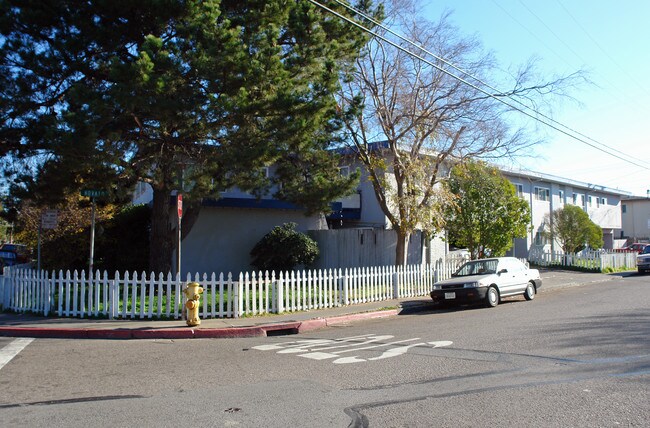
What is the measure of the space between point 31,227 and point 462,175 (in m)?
16.8

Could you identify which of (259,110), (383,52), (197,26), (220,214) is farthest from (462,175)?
(197,26)

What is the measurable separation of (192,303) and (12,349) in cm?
350

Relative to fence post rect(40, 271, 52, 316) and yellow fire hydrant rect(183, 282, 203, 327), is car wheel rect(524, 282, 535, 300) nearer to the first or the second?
yellow fire hydrant rect(183, 282, 203, 327)

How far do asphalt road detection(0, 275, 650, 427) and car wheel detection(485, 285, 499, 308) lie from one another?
11.7 feet

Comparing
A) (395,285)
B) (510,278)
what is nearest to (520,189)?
(510,278)

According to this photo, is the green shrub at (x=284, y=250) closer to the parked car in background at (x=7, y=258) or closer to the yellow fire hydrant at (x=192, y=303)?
the yellow fire hydrant at (x=192, y=303)

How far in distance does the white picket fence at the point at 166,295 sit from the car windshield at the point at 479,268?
8.19 feet

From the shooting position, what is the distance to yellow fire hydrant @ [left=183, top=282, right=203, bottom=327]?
38.8ft

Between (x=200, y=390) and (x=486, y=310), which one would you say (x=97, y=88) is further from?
(x=486, y=310)

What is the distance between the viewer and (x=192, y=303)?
1189 centimetres

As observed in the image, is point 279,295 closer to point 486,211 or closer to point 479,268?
point 479,268

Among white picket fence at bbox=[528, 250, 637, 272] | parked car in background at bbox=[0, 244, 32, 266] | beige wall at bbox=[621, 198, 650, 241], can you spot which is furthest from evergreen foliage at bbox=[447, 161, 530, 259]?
beige wall at bbox=[621, 198, 650, 241]

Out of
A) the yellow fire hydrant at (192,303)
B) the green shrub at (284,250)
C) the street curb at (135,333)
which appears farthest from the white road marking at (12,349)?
the green shrub at (284,250)

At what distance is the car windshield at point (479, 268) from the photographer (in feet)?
53.6
